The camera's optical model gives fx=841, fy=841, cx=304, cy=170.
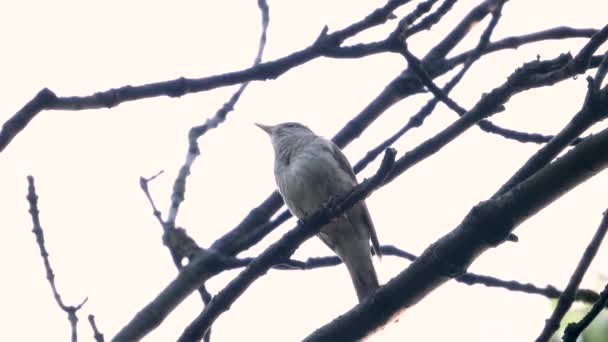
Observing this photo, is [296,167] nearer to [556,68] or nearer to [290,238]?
[290,238]

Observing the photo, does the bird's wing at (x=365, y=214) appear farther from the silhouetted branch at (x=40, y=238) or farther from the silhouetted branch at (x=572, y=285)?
the silhouetted branch at (x=572, y=285)

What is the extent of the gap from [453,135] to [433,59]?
190 centimetres

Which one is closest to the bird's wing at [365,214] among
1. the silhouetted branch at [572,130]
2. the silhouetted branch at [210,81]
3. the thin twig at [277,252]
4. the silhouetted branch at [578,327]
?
the thin twig at [277,252]

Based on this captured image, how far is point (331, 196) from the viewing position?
679 centimetres

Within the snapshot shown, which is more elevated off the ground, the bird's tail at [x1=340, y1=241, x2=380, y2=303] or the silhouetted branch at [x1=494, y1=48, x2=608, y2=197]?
the bird's tail at [x1=340, y1=241, x2=380, y2=303]

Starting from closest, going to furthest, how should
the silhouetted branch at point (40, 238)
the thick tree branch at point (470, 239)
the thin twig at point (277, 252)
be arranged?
the thick tree branch at point (470, 239), the thin twig at point (277, 252), the silhouetted branch at point (40, 238)

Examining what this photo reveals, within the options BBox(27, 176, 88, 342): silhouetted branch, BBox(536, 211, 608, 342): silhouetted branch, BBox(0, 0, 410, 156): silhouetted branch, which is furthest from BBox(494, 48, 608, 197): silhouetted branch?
BBox(27, 176, 88, 342): silhouetted branch

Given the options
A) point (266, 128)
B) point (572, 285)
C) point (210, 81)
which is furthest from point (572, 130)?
point (266, 128)

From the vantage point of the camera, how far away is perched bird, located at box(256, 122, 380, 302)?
6891 millimetres

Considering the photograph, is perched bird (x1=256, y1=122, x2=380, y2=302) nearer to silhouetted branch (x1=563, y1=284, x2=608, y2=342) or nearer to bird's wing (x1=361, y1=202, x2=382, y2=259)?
bird's wing (x1=361, y1=202, x2=382, y2=259)

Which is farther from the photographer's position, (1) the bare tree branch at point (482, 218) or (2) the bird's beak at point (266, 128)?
(2) the bird's beak at point (266, 128)

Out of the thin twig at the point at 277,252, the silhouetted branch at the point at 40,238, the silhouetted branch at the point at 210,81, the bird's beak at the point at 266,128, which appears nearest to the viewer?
the silhouetted branch at the point at 210,81

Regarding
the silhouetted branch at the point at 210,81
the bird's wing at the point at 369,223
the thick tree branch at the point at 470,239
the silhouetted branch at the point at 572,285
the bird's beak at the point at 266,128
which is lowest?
the silhouetted branch at the point at 572,285

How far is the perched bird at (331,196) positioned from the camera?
6.89 metres
